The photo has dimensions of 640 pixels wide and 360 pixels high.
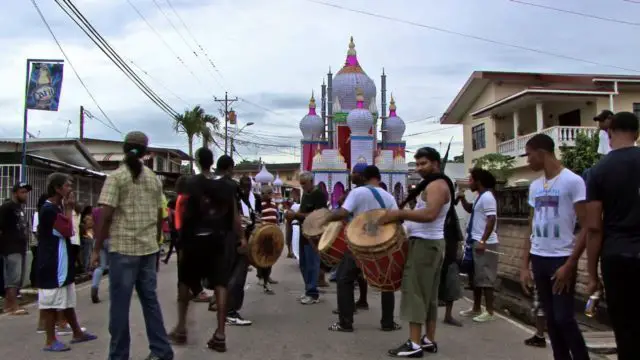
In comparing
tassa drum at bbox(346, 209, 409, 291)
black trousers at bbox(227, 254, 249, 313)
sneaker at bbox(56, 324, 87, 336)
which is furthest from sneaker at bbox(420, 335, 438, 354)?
sneaker at bbox(56, 324, 87, 336)

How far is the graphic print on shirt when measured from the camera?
181 inches

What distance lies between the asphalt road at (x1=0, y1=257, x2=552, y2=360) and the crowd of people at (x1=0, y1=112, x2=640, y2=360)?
230 mm

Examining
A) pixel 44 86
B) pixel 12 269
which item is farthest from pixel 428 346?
pixel 44 86

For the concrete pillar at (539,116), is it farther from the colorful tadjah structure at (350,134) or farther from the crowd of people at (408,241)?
the crowd of people at (408,241)

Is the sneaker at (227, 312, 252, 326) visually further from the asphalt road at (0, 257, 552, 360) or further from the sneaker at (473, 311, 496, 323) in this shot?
the sneaker at (473, 311, 496, 323)

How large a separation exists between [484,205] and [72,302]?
5.19 m

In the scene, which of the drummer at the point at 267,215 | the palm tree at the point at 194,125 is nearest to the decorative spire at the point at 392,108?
the palm tree at the point at 194,125

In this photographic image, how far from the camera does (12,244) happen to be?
868 centimetres

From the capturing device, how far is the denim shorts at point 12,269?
8.59m

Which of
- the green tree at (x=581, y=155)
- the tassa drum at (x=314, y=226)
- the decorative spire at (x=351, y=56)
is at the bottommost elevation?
the tassa drum at (x=314, y=226)

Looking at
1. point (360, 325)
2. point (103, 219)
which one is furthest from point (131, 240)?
point (360, 325)

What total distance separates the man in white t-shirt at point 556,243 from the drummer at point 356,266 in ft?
7.50

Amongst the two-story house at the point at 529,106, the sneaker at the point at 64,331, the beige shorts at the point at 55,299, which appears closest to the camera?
the beige shorts at the point at 55,299

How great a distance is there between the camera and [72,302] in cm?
627
